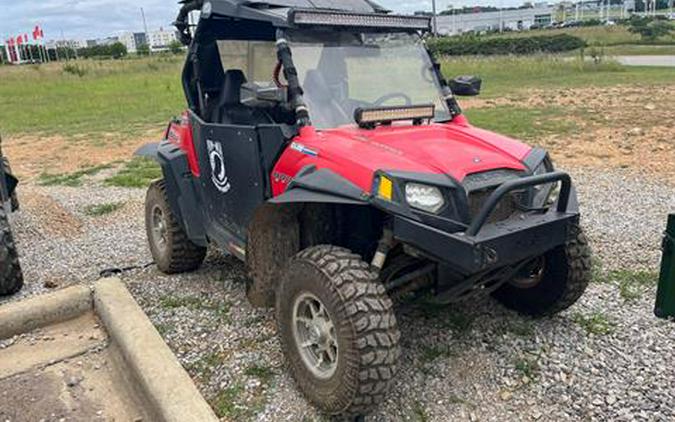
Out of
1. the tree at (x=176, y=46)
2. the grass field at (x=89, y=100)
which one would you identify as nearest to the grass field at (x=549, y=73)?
the tree at (x=176, y=46)

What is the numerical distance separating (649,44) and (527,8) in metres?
68.7

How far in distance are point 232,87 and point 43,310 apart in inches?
82.1

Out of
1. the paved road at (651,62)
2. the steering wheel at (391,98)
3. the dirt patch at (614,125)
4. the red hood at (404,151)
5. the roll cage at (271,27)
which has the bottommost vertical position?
the dirt patch at (614,125)

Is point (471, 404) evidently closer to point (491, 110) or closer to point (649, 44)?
point (491, 110)

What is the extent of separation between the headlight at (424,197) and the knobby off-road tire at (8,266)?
3.43 m

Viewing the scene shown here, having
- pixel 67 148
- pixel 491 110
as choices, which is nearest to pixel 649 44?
pixel 491 110

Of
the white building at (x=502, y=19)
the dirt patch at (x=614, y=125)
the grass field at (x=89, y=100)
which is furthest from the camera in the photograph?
the white building at (x=502, y=19)

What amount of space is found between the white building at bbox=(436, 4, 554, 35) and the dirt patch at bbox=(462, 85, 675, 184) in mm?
60292

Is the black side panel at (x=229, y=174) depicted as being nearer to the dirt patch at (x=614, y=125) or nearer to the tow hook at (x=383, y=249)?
the tow hook at (x=383, y=249)

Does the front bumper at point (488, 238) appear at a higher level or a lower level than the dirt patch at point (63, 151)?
higher

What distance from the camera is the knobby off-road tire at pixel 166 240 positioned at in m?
5.21

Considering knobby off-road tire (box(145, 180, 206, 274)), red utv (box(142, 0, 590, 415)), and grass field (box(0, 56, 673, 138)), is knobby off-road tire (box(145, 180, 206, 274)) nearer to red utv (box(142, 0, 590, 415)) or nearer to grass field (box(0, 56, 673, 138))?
red utv (box(142, 0, 590, 415))

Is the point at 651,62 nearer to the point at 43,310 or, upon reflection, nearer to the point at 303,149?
the point at 303,149

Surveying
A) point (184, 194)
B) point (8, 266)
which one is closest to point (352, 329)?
point (184, 194)
